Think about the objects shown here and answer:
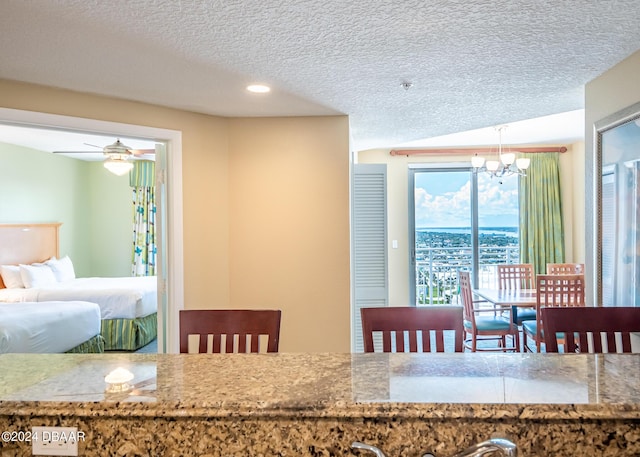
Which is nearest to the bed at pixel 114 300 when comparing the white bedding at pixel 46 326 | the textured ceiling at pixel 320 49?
the white bedding at pixel 46 326

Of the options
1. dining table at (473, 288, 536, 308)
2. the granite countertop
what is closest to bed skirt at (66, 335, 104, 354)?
the granite countertop

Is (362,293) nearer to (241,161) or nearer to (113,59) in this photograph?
(241,161)

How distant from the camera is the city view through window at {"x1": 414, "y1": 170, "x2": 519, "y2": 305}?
623 cm

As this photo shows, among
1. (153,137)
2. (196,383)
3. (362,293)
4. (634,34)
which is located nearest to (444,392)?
(196,383)

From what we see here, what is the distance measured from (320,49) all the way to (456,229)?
4.74 meters

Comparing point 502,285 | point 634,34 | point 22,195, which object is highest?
point 634,34

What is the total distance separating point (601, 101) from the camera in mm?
2533

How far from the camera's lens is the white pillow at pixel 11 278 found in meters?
5.29

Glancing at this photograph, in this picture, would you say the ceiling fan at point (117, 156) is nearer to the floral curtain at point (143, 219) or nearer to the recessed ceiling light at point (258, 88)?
the floral curtain at point (143, 219)

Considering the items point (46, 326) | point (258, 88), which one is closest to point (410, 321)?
point (258, 88)

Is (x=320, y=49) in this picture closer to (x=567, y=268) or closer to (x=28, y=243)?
(x=567, y=268)

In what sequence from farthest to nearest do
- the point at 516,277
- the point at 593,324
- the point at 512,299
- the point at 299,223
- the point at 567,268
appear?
the point at 516,277
the point at 567,268
the point at 512,299
the point at 299,223
the point at 593,324

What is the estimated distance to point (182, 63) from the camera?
2191mm

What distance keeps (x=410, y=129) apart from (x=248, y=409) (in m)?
3.41
